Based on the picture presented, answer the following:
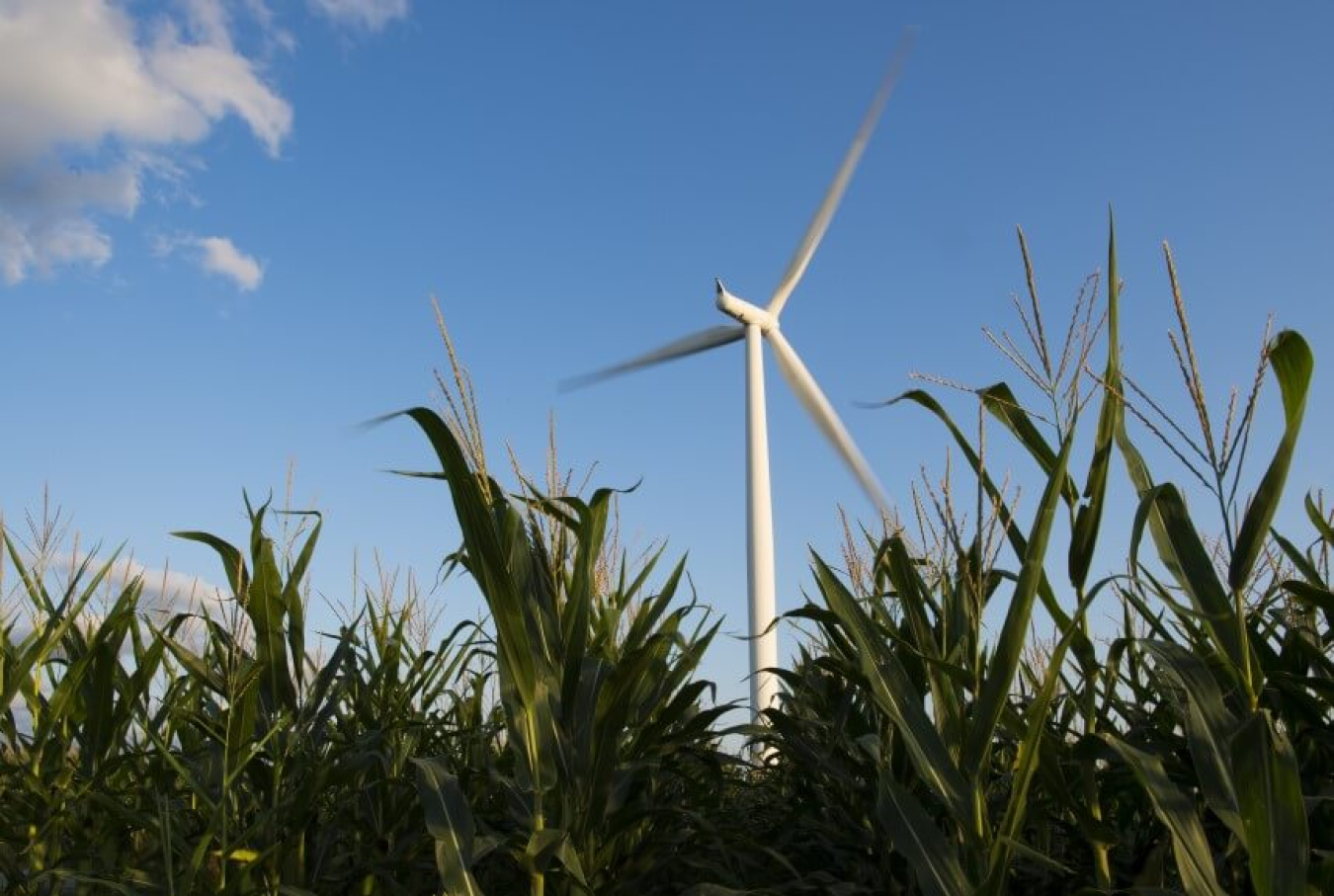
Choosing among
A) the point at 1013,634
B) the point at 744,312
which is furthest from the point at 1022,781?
the point at 744,312

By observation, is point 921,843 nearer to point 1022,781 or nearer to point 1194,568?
point 1022,781

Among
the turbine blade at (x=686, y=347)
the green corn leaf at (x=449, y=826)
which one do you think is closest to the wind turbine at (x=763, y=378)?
the turbine blade at (x=686, y=347)

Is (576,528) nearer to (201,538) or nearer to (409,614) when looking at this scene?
(201,538)

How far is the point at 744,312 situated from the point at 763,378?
118cm

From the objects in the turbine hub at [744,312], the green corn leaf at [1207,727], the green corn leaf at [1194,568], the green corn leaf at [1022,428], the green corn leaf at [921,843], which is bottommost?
the green corn leaf at [921,843]

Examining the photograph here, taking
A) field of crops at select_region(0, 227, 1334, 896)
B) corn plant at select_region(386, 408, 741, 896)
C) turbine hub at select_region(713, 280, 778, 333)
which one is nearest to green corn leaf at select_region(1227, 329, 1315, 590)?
field of crops at select_region(0, 227, 1334, 896)

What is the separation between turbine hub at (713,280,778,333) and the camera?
57.7 ft

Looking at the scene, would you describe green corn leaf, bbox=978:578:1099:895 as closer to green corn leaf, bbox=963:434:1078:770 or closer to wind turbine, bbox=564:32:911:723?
green corn leaf, bbox=963:434:1078:770

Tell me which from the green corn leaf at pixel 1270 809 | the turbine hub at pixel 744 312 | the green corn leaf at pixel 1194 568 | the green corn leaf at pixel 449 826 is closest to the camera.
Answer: the green corn leaf at pixel 1270 809

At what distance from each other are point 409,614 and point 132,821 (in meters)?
1.56

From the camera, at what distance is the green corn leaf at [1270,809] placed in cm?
255

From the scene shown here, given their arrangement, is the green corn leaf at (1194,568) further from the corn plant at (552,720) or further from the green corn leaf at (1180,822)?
the corn plant at (552,720)

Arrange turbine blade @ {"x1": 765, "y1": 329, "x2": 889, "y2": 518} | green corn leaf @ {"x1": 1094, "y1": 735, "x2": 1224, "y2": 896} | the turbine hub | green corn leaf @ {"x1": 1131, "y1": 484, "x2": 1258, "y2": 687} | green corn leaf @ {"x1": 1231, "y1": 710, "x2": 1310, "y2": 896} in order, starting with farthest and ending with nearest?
the turbine hub < turbine blade @ {"x1": 765, "y1": 329, "x2": 889, "y2": 518} < green corn leaf @ {"x1": 1131, "y1": 484, "x2": 1258, "y2": 687} < green corn leaf @ {"x1": 1094, "y1": 735, "x2": 1224, "y2": 896} < green corn leaf @ {"x1": 1231, "y1": 710, "x2": 1310, "y2": 896}

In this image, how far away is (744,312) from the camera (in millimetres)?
17594
